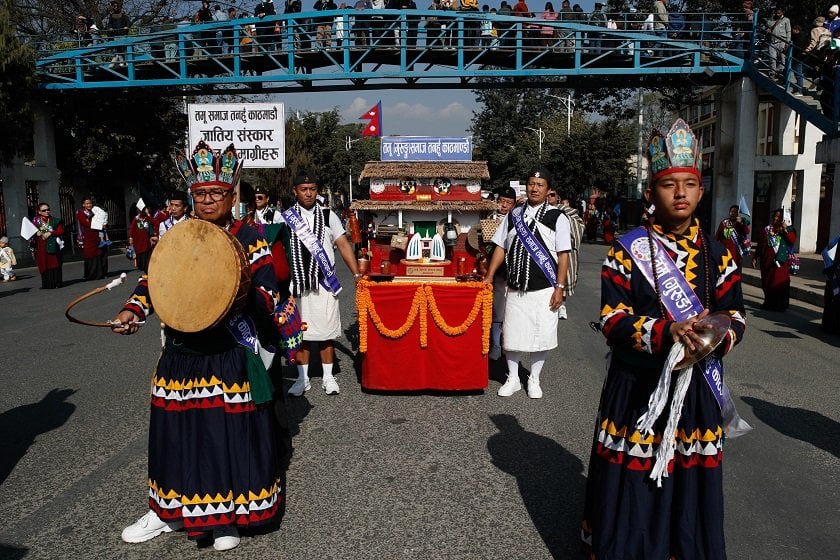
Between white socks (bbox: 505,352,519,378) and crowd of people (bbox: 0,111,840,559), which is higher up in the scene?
crowd of people (bbox: 0,111,840,559)

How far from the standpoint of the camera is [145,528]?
3801 mm

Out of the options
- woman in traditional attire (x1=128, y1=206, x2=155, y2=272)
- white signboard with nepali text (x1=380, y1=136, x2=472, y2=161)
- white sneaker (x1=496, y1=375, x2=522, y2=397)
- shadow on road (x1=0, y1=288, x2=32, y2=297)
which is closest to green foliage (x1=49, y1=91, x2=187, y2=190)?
woman in traditional attire (x1=128, y1=206, x2=155, y2=272)

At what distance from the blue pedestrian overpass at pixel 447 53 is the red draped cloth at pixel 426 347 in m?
16.2

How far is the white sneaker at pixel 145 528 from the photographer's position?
3.78m

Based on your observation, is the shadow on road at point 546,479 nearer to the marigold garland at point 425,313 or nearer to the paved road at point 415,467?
the paved road at point 415,467

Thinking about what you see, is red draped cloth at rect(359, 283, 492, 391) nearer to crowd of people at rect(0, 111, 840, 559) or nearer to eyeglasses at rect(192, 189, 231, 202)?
crowd of people at rect(0, 111, 840, 559)

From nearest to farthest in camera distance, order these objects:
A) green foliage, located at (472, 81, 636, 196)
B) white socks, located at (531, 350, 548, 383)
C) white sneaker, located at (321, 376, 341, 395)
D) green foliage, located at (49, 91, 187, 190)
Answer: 1. white socks, located at (531, 350, 548, 383)
2. white sneaker, located at (321, 376, 341, 395)
3. green foliage, located at (49, 91, 187, 190)
4. green foliage, located at (472, 81, 636, 196)

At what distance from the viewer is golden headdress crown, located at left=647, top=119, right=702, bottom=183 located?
2932 millimetres

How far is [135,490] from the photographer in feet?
14.6

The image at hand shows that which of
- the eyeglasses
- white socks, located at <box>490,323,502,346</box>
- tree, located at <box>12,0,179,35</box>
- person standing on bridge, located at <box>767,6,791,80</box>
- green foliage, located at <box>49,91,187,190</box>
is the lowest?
white socks, located at <box>490,323,502,346</box>

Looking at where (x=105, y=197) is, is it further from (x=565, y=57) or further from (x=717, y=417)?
(x=717, y=417)

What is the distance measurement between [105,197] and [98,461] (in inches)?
1096

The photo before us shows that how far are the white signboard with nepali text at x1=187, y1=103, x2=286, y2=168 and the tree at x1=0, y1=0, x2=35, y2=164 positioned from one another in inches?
611

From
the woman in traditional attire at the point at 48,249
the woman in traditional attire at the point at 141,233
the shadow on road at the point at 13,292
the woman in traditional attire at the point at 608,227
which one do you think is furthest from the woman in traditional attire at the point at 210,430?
the woman in traditional attire at the point at 608,227
